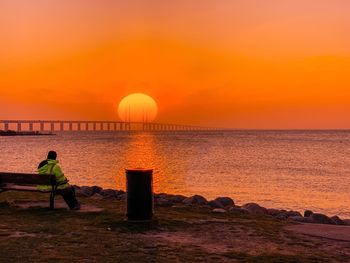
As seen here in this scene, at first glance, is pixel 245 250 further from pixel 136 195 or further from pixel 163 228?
pixel 136 195

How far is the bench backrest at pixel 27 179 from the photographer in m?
12.2

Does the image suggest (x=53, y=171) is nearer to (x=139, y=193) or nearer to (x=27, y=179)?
(x=27, y=179)

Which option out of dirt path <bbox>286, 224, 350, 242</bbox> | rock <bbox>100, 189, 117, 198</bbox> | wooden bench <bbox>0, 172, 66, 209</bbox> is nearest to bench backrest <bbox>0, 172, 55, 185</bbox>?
wooden bench <bbox>0, 172, 66, 209</bbox>

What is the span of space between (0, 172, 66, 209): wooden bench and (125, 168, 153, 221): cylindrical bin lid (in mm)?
2494

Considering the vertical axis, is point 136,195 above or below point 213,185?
above

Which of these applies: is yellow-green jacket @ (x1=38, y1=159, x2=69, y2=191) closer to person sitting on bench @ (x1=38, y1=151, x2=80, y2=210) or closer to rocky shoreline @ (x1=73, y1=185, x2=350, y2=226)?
person sitting on bench @ (x1=38, y1=151, x2=80, y2=210)

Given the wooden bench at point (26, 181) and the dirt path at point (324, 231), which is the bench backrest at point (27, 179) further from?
the dirt path at point (324, 231)

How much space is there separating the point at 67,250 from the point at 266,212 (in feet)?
28.5

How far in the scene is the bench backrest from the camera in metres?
12.2

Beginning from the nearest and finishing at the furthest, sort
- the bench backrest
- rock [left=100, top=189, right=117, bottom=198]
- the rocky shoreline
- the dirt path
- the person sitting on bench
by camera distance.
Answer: the dirt path → the bench backrest → the person sitting on bench → the rocky shoreline → rock [left=100, top=189, right=117, bottom=198]

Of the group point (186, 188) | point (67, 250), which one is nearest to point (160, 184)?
point (186, 188)

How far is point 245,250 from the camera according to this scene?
8648mm

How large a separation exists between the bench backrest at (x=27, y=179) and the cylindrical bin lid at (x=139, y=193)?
2517mm

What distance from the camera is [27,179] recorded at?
12680mm
